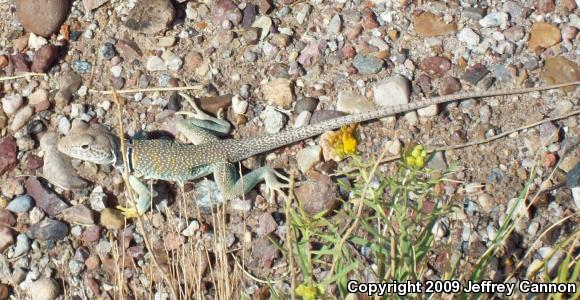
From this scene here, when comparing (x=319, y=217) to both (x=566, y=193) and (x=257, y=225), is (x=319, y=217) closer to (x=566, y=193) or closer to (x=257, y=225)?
(x=257, y=225)

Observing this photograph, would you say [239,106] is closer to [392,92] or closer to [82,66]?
[392,92]

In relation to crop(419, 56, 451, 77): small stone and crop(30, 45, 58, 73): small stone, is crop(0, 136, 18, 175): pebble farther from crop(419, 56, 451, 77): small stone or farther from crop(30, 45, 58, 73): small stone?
crop(419, 56, 451, 77): small stone

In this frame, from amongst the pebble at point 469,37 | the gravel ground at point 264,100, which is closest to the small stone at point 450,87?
the gravel ground at point 264,100

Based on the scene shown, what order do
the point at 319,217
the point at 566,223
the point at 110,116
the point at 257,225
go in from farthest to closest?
the point at 110,116 → the point at 257,225 → the point at 566,223 → the point at 319,217

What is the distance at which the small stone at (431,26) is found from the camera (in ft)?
13.7

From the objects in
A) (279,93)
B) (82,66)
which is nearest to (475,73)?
(279,93)

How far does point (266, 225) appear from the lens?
3.68 meters

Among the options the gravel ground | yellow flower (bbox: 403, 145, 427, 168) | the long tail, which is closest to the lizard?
the long tail

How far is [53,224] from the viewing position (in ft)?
12.2

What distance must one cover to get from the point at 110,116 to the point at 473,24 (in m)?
2.28

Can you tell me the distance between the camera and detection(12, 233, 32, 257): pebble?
3662 millimetres

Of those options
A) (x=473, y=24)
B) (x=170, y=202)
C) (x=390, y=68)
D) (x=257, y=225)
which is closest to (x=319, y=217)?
(x=257, y=225)

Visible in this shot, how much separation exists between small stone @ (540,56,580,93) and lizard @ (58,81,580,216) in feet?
0.14

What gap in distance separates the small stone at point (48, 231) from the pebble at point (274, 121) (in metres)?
1.26
